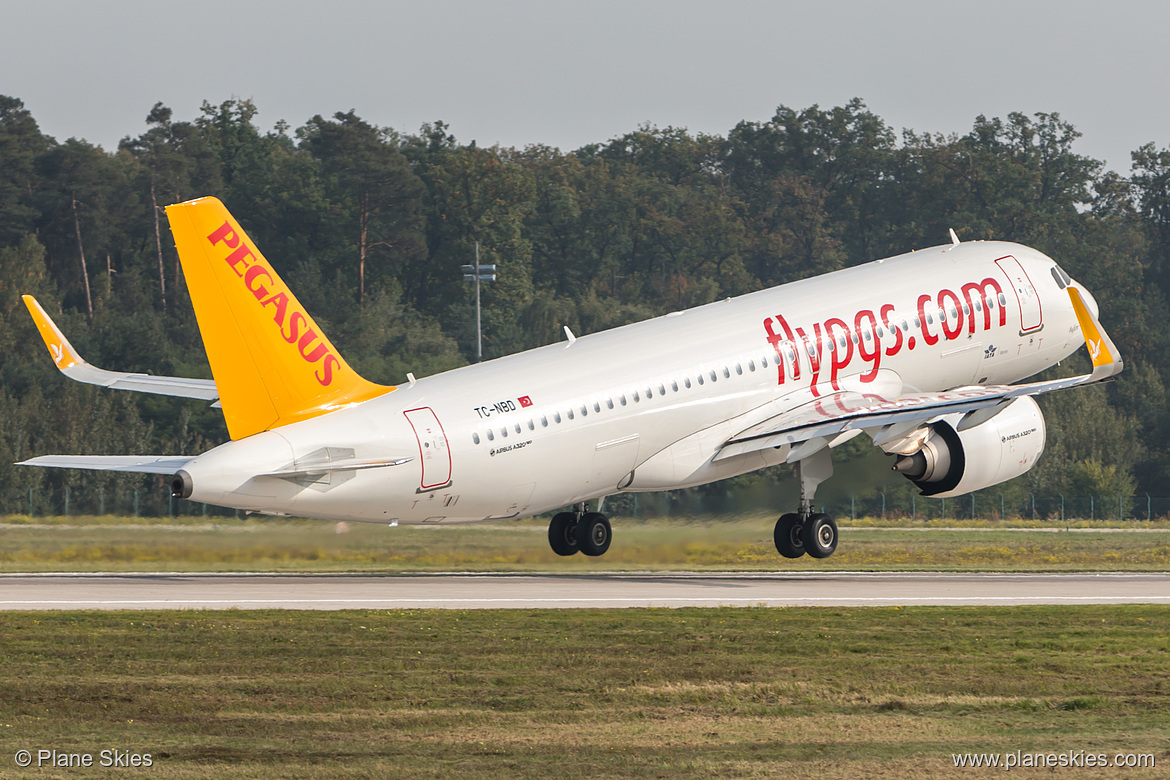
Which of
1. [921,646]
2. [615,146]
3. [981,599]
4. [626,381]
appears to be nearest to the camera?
[921,646]

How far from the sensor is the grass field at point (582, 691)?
698 inches

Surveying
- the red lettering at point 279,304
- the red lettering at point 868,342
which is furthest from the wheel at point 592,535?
the red lettering at point 279,304

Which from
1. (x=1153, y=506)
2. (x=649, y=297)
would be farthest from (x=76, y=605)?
(x=649, y=297)

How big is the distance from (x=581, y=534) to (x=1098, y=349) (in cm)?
1298

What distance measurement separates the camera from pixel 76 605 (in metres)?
31.7

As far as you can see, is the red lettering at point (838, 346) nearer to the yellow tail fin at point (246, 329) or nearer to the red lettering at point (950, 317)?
the red lettering at point (950, 317)

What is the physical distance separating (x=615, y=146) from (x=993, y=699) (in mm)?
139141

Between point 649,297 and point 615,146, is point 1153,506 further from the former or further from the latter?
point 615,146

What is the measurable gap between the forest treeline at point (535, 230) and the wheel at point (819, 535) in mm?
45156

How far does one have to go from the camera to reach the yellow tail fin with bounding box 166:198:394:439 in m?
30.8

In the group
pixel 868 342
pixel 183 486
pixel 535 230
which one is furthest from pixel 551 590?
pixel 535 230

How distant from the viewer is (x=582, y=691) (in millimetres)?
22203

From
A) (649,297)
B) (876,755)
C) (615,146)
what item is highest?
(615,146)

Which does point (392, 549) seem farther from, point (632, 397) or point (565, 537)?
point (632, 397)
